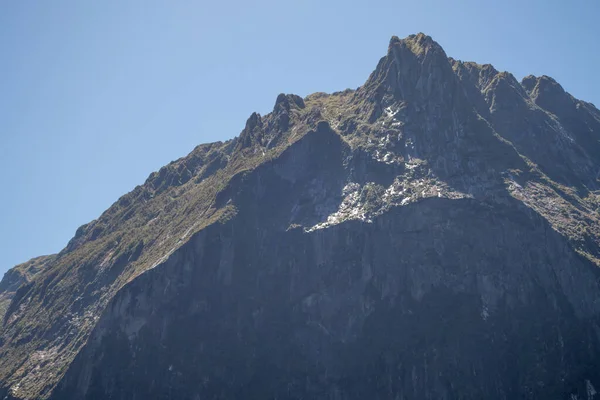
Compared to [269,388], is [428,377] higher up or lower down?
lower down

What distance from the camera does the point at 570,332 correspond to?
185 meters

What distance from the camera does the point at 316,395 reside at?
19488 centimetres

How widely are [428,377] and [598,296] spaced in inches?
1986

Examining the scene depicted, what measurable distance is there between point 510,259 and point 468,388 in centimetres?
3919

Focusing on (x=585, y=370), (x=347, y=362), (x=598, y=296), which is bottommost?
(x=585, y=370)

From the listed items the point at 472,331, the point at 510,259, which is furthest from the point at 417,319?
the point at 510,259

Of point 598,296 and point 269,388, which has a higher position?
point 269,388

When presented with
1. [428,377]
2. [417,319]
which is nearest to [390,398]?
[428,377]

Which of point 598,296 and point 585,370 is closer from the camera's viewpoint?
point 585,370

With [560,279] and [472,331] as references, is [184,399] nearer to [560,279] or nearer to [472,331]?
[472,331]

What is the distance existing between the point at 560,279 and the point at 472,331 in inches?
1110

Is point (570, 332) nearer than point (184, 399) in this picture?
Yes

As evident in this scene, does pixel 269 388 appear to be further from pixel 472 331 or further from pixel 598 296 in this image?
pixel 598 296

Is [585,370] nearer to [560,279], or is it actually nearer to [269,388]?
[560,279]
